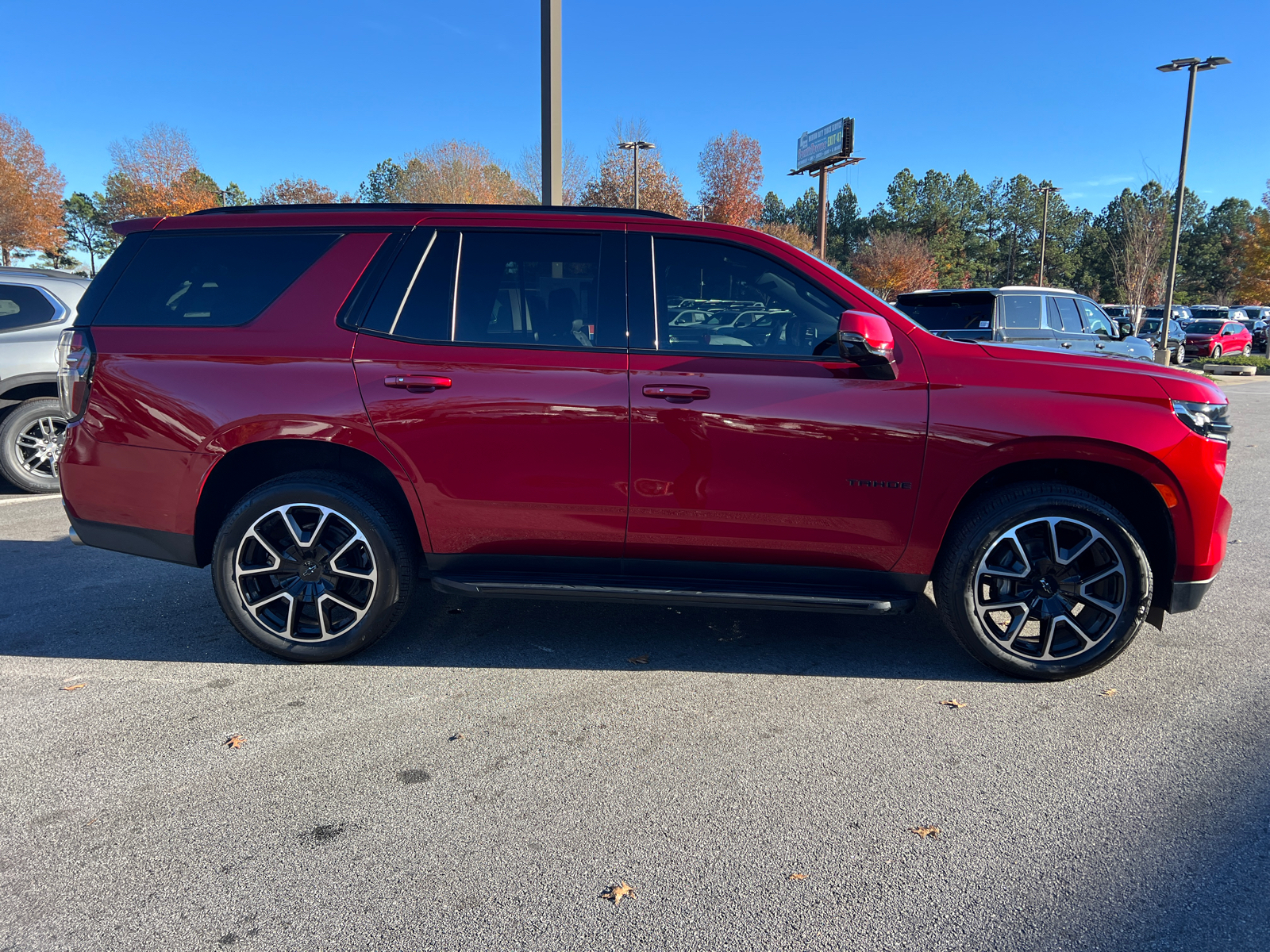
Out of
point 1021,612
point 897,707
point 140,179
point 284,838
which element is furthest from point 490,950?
point 140,179

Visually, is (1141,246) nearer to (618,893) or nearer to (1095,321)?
(1095,321)

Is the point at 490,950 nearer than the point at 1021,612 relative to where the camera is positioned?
Yes

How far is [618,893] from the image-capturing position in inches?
88.9

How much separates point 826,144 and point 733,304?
51096 millimetres

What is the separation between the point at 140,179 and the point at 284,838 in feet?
170

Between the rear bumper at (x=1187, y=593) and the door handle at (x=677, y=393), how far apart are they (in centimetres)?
219

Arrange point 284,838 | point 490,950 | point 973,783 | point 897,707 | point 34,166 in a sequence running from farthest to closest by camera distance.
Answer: point 34,166
point 897,707
point 973,783
point 284,838
point 490,950

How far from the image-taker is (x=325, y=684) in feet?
11.8

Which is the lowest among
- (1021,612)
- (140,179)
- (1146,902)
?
(1146,902)

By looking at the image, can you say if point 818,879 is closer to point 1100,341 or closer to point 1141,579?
point 1141,579

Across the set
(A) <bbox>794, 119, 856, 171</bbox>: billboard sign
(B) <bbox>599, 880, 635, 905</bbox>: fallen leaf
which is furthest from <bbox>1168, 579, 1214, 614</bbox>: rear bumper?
(A) <bbox>794, 119, 856, 171</bbox>: billboard sign

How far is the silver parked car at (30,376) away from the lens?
279 inches

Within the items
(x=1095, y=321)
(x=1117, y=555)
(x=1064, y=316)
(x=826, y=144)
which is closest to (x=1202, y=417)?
(x=1117, y=555)

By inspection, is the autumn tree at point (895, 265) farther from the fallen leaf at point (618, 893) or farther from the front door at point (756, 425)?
the fallen leaf at point (618, 893)
